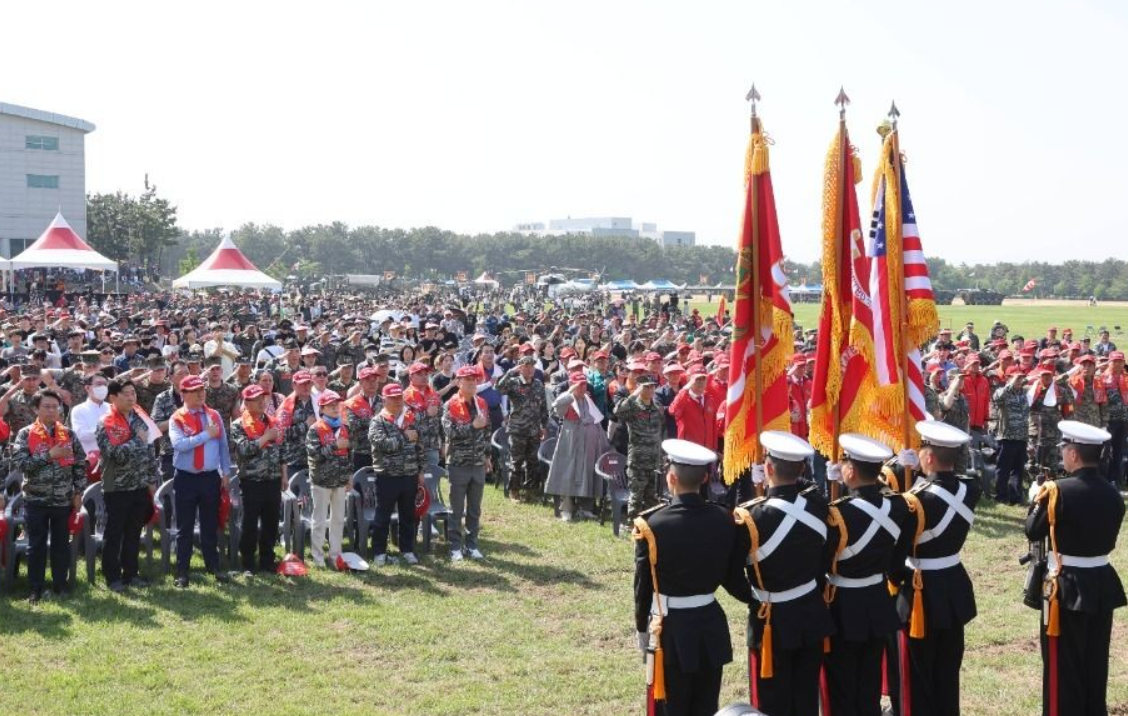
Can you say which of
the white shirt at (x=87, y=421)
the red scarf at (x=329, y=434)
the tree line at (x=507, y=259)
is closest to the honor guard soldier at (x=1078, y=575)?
the red scarf at (x=329, y=434)

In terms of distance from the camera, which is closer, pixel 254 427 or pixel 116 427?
pixel 116 427

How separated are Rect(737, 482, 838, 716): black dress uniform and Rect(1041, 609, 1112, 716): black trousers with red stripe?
5.27ft

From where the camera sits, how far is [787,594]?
5.93m

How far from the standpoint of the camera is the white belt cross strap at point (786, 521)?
5777mm

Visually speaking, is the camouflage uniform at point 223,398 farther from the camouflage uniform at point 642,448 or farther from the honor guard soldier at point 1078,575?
the honor guard soldier at point 1078,575

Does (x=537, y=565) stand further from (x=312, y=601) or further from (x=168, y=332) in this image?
(x=168, y=332)

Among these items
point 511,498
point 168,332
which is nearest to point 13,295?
point 168,332

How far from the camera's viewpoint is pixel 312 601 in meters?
9.86

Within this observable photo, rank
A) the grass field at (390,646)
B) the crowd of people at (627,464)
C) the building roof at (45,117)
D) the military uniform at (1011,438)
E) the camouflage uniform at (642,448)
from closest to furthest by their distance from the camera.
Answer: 1. the crowd of people at (627,464)
2. the grass field at (390,646)
3. the camouflage uniform at (642,448)
4. the military uniform at (1011,438)
5. the building roof at (45,117)

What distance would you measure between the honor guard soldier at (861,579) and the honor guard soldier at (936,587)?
0.85ft

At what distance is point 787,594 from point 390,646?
12.6ft

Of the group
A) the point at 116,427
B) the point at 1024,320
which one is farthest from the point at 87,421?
the point at 1024,320

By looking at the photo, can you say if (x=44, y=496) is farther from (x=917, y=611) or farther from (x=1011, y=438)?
(x=1011, y=438)

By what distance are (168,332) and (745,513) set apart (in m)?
16.4
